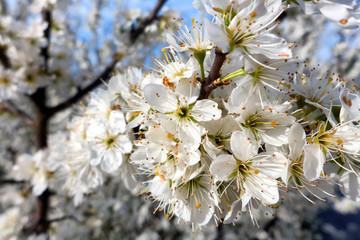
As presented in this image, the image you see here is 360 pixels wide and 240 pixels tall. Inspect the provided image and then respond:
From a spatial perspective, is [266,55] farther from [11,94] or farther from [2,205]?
[2,205]

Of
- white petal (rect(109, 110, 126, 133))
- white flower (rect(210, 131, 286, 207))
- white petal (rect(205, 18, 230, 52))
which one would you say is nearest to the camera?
white petal (rect(205, 18, 230, 52))

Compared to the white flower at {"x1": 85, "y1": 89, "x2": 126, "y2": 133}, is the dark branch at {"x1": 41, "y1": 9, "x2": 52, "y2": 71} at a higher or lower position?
higher

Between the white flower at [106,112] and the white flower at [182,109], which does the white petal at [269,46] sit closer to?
the white flower at [182,109]

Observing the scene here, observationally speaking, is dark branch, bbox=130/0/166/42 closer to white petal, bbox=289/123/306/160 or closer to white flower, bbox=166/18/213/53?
white flower, bbox=166/18/213/53

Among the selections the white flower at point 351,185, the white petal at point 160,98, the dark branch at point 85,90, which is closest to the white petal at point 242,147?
the white petal at point 160,98

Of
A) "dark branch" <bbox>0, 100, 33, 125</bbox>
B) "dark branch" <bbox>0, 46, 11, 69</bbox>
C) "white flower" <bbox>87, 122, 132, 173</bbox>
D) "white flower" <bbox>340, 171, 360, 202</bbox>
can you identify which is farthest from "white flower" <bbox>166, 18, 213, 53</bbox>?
"dark branch" <bbox>0, 100, 33, 125</bbox>

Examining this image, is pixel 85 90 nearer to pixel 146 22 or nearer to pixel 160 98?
pixel 146 22

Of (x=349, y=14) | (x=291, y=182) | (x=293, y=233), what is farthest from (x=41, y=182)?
(x=293, y=233)
